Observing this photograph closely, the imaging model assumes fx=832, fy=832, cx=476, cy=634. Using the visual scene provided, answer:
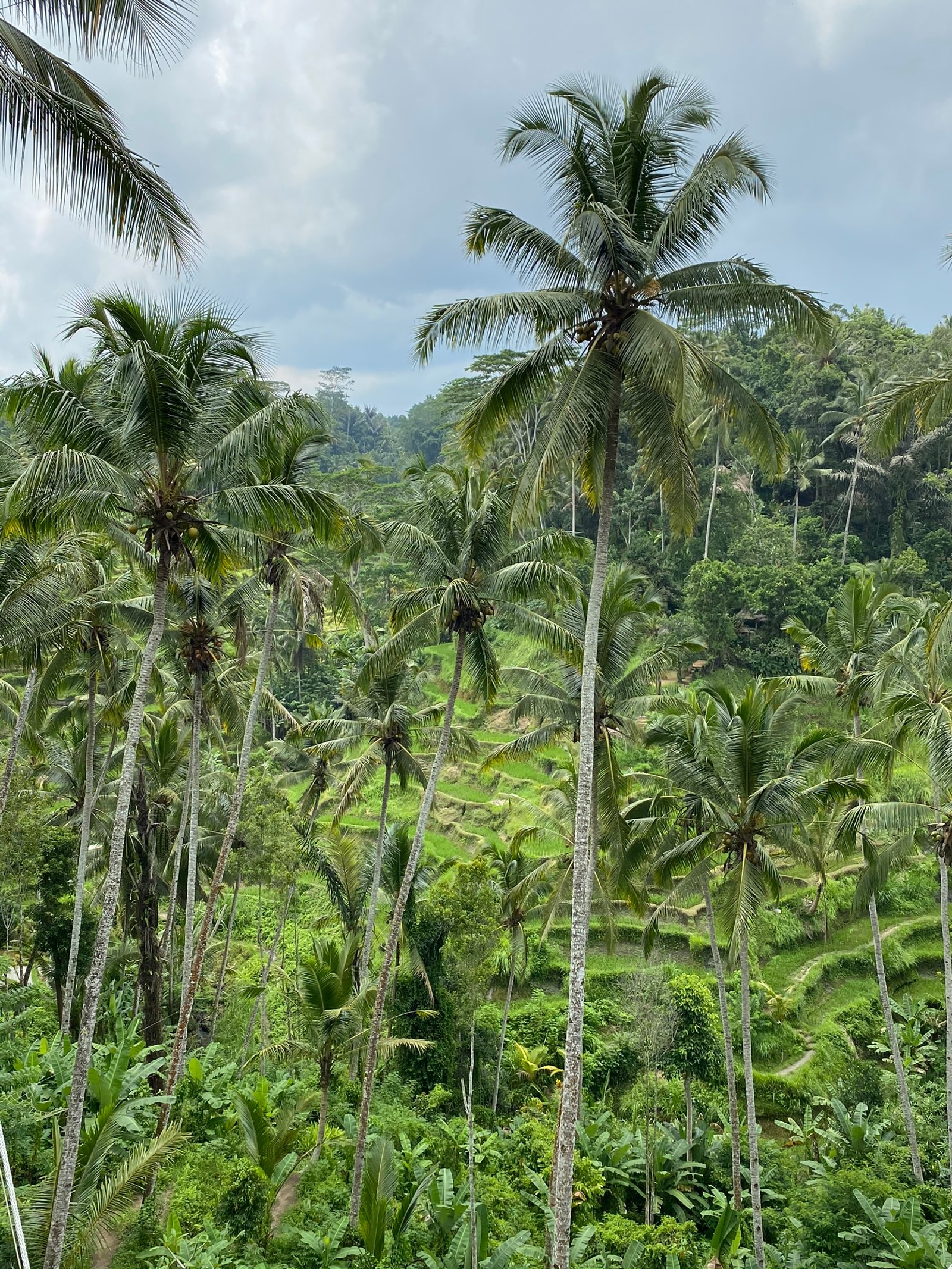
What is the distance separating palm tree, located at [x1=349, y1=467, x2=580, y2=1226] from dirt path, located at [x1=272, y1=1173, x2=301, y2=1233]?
1260 millimetres

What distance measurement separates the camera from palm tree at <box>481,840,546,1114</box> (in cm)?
2066

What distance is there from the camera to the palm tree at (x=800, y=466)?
44100 mm

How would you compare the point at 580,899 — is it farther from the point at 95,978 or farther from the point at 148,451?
the point at 148,451

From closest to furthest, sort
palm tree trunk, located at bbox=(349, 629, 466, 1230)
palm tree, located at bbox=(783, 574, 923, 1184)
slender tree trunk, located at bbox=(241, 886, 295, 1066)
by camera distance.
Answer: palm tree trunk, located at bbox=(349, 629, 466, 1230) → palm tree, located at bbox=(783, 574, 923, 1184) → slender tree trunk, located at bbox=(241, 886, 295, 1066)

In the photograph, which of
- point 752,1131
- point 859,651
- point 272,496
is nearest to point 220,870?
point 272,496

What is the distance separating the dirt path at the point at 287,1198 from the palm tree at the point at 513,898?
5.94 m

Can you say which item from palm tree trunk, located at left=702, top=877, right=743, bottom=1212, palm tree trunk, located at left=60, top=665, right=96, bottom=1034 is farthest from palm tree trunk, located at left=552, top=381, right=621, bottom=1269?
palm tree trunk, located at left=60, top=665, right=96, bottom=1034

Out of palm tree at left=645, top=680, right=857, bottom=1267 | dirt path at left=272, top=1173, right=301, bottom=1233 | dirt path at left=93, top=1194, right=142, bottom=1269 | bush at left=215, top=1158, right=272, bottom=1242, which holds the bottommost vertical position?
dirt path at left=272, top=1173, right=301, bottom=1233

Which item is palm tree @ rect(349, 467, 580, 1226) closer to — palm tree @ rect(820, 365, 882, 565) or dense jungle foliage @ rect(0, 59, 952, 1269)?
dense jungle foliage @ rect(0, 59, 952, 1269)

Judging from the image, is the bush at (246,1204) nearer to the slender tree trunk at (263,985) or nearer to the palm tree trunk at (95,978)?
the palm tree trunk at (95,978)

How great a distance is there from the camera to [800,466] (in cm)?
4572

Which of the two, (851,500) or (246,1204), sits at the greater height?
(851,500)

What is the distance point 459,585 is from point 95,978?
26.5 ft

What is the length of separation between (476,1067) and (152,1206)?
10.9 meters
